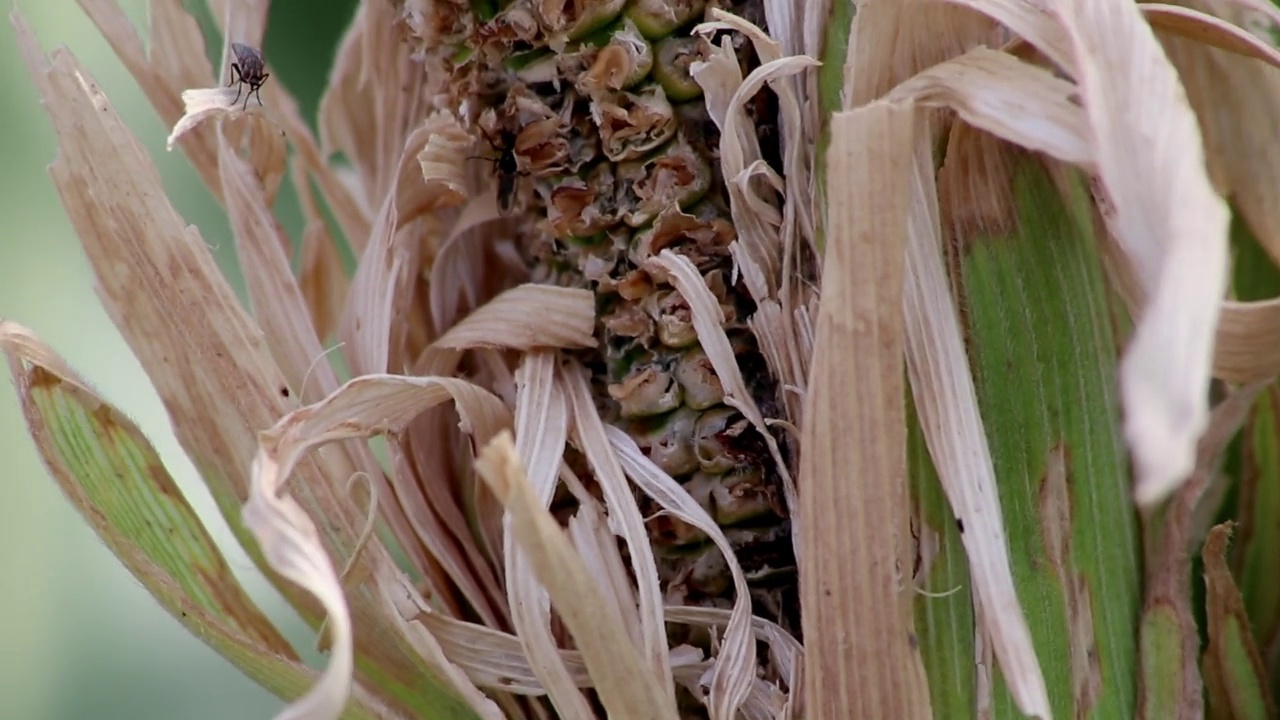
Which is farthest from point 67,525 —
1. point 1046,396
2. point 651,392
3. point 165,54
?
point 1046,396

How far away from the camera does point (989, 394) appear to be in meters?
0.31

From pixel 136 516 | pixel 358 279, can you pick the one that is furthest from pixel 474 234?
pixel 136 516

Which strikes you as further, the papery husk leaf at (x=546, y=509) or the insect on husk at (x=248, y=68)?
the insect on husk at (x=248, y=68)

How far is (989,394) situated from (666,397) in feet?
0.31

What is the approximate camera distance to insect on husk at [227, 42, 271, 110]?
1.40 feet

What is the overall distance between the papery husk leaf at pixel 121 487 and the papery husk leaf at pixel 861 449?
0.57 ft

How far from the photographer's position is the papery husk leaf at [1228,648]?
0.34 metres

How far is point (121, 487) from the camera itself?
15.0 inches

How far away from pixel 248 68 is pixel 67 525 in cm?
48

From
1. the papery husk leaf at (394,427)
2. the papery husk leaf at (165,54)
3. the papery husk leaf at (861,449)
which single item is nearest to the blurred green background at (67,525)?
the papery husk leaf at (165,54)

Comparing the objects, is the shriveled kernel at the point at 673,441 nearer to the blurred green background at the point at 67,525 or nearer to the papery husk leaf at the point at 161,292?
the papery husk leaf at the point at 161,292

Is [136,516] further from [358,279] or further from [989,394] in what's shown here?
[989,394]

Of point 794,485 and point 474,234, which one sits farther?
point 474,234

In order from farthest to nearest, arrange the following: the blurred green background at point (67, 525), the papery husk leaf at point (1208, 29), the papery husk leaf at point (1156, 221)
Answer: the blurred green background at point (67, 525), the papery husk leaf at point (1208, 29), the papery husk leaf at point (1156, 221)
